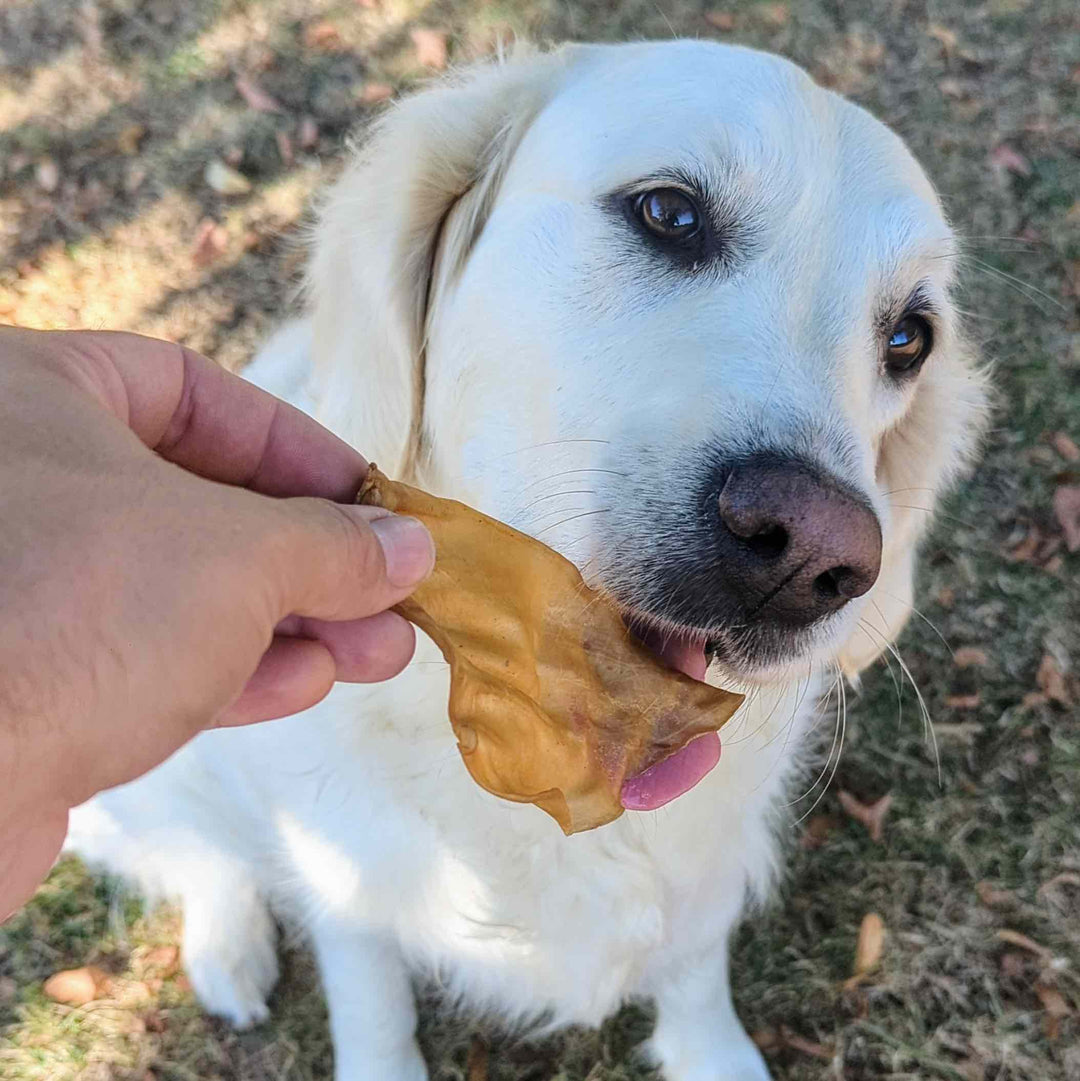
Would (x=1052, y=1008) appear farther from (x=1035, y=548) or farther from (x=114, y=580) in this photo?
(x=114, y=580)

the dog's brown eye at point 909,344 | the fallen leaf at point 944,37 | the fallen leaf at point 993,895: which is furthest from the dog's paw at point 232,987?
the fallen leaf at point 944,37

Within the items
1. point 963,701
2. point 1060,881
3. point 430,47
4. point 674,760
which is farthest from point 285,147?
point 1060,881

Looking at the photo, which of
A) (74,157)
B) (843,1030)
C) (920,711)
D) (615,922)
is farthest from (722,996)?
(74,157)

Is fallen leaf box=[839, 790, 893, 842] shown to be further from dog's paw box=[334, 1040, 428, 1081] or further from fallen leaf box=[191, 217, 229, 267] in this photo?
fallen leaf box=[191, 217, 229, 267]

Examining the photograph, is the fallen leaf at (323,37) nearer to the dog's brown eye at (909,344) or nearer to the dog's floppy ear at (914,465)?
the dog's floppy ear at (914,465)

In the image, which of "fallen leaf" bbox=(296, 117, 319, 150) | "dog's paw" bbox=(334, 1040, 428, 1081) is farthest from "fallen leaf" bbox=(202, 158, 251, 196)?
"dog's paw" bbox=(334, 1040, 428, 1081)

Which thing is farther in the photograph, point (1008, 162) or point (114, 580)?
point (1008, 162)
